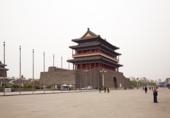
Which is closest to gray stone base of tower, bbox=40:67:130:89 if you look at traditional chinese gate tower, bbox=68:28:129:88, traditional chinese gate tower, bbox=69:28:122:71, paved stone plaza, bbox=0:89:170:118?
traditional chinese gate tower, bbox=68:28:129:88

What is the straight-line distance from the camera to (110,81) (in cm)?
8031

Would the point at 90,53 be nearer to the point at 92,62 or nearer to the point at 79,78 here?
the point at 92,62

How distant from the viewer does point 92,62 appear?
78438 millimetres

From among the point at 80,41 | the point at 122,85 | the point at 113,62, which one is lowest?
the point at 122,85

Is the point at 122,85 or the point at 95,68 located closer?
the point at 95,68

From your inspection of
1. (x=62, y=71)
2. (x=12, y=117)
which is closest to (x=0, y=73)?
(x=62, y=71)

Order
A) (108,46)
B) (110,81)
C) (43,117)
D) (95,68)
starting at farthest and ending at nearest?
(108,46), (110,81), (95,68), (43,117)

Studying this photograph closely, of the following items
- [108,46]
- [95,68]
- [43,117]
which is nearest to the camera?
[43,117]

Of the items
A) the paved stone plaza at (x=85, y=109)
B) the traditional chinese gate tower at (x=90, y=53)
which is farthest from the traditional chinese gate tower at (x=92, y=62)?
the paved stone plaza at (x=85, y=109)

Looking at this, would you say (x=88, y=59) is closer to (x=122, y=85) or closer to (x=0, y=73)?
(x=122, y=85)

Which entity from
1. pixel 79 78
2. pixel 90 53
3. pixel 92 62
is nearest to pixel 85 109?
pixel 79 78

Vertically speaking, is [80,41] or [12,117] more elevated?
[80,41]

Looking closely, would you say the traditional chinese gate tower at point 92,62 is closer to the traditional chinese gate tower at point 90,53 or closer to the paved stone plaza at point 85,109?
the traditional chinese gate tower at point 90,53

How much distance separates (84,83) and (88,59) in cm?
678
